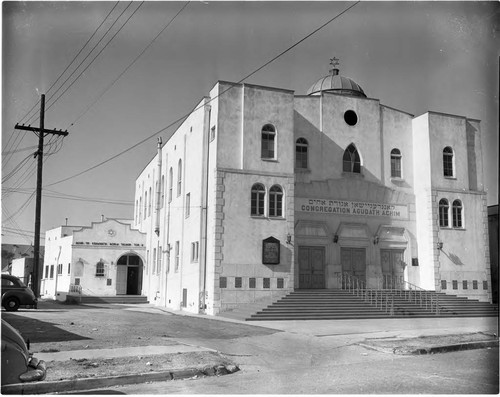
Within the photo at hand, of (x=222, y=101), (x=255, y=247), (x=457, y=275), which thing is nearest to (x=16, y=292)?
(x=255, y=247)

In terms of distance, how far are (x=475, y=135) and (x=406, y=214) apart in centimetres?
641

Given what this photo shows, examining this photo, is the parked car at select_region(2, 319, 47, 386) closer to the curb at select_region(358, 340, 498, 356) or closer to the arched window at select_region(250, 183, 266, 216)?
the curb at select_region(358, 340, 498, 356)

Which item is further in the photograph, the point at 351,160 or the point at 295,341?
the point at 351,160

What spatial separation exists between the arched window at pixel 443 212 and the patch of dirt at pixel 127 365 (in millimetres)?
21920

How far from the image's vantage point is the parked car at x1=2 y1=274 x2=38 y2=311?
23.6 metres

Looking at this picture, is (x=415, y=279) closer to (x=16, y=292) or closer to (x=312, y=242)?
(x=312, y=242)

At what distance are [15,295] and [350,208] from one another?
17.0 metres

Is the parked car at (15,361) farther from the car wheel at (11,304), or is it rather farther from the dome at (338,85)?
the dome at (338,85)

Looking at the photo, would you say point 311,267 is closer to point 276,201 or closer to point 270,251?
point 270,251

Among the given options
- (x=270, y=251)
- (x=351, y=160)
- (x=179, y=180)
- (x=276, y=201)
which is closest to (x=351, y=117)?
(x=351, y=160)

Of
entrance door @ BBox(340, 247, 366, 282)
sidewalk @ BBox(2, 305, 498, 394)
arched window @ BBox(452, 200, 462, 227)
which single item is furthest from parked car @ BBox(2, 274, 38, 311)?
arched window @ BBox(452, 200, 462, 227)

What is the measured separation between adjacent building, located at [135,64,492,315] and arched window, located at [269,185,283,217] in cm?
5

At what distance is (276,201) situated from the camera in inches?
1072

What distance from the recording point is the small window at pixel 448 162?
102ft
